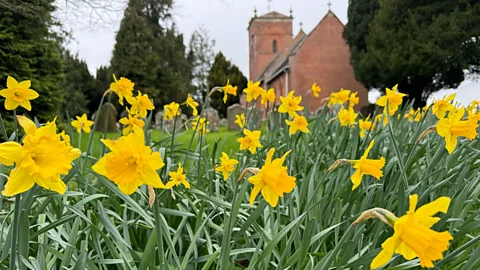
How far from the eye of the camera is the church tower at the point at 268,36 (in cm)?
3894

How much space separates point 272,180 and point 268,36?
39656 mm

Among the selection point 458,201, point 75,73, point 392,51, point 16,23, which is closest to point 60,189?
point 458,201

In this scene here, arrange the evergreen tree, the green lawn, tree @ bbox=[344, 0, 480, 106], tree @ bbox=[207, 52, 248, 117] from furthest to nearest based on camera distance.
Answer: tree @ bbox=[207, 52, 248, 117]
tree @ bbox=[344, 0, 480, 106]
the evergreen tree
the green lawn

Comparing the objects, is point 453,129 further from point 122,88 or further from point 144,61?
point 144,61

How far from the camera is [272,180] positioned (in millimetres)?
844

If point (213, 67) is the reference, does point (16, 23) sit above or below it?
below

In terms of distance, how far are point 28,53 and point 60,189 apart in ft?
24.5

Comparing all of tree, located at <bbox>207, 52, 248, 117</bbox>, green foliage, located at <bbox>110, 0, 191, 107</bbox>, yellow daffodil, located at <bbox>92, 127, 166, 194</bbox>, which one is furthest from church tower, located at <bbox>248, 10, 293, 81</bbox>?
yellow daffodil, located at <bbox>92, 127, 166, 194</bbox>

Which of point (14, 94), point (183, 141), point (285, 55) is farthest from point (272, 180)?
point (285, 55)

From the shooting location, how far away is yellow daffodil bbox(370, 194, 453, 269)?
1.85ft

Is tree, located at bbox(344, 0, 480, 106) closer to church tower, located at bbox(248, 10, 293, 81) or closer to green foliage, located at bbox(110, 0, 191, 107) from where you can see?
green foliage, located at bbox(110, 0, 191, 107)

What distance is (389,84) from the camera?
61.2ft

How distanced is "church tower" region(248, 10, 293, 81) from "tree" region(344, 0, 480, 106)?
20991 mm

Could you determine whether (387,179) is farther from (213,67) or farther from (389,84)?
(213,67)
